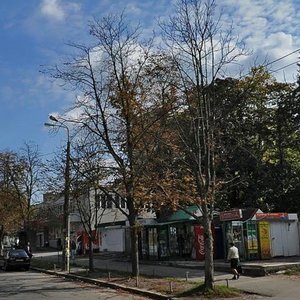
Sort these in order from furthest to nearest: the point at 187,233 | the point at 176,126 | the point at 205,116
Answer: the point at 187,233 → the point at 176,126 → the point at 205,116

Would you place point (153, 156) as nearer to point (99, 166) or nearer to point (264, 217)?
point (99, 166)

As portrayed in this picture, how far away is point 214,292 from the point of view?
53.6 ft

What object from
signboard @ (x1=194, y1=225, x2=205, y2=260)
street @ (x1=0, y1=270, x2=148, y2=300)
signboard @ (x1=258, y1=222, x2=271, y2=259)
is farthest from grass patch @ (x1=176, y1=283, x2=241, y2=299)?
signboard @ (x1=194, y1=225, x2=205, y2=260)

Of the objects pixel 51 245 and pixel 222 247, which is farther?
pixel 51 245

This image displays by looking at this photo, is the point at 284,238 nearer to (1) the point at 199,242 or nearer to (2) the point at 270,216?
(2) the point at 270,216

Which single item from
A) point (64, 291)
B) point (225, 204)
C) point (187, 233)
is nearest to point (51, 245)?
point (225, 204)

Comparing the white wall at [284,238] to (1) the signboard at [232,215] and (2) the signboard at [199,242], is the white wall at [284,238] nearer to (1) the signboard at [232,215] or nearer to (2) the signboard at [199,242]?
(1) the signboard at [232,215]

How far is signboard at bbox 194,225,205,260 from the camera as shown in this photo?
31.4 metres

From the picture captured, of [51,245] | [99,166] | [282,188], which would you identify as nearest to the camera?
[99,166]

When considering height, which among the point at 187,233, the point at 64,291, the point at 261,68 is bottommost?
the point at 64,291

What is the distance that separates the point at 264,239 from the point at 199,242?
14.3 ft

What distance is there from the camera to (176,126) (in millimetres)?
19141

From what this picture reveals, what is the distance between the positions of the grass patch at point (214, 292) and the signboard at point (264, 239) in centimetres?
1200

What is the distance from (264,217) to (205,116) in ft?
42.9
